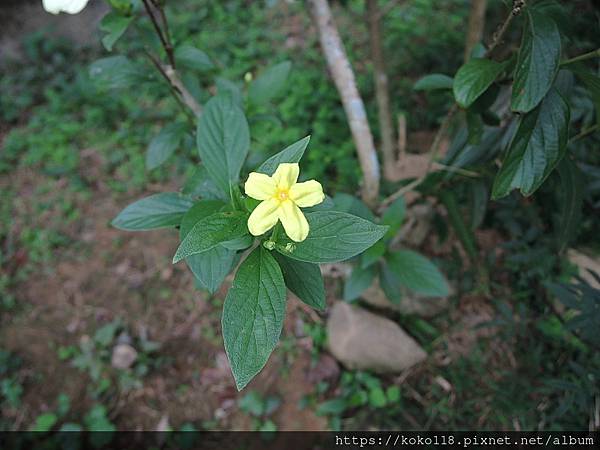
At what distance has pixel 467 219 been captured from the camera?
1.97 metres

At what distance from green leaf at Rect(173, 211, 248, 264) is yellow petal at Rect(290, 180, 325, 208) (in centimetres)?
13

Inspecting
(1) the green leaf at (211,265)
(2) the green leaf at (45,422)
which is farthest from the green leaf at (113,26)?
(2) the green leaf at (45,422)

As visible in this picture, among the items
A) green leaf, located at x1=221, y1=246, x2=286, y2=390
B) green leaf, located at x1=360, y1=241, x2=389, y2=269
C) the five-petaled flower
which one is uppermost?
the five-petaled flower

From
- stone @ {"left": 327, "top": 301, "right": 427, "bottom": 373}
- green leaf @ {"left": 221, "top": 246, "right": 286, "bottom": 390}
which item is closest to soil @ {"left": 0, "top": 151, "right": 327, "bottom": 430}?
stone @ {"left": 327, "top": 301, "right": 427, "bottom": 373}

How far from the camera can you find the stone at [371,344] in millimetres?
1957

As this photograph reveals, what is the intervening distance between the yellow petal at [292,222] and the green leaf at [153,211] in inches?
14.5

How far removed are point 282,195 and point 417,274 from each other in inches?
35.7

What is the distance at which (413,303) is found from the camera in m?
2.04

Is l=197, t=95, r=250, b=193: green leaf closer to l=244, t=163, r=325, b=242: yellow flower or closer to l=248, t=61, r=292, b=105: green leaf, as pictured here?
l=244, t=163, r=325, b=242: yellow flower

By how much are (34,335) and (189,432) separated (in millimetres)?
1019

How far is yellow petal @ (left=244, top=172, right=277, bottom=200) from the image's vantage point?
80 centimetres

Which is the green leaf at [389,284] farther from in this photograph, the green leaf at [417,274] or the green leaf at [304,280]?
the green leaf at [304,280]

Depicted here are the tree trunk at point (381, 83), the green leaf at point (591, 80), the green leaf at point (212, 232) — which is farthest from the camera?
the tree trunk at point (381, 83)

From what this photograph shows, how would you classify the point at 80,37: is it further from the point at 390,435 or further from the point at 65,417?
the point at 390,435
